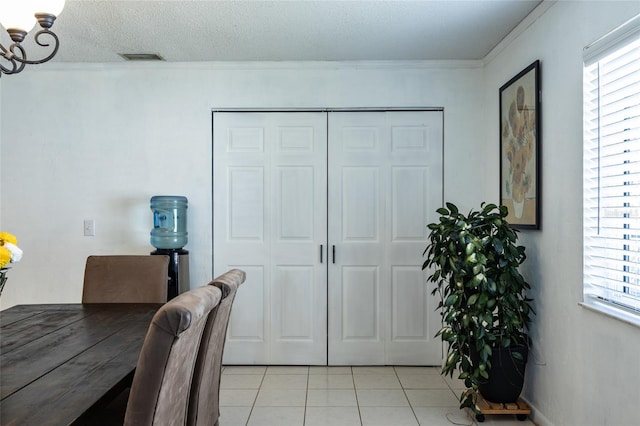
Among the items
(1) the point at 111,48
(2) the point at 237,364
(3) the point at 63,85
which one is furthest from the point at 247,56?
(2) the point at 237,364

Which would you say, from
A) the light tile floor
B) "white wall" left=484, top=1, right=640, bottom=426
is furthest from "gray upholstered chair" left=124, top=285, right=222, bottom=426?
"white wall" left=484, top=1, right=640, bottom=426

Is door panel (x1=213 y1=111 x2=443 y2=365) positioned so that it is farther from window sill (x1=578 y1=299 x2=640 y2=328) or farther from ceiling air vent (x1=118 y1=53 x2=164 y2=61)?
window sill (x1=578 y1=299 x2=640 y2=328)

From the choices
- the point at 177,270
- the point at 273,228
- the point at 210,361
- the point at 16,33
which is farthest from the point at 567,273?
the point at 16,33

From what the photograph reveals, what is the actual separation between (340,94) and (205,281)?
1908 mm

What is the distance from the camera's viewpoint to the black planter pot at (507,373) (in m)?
2.83

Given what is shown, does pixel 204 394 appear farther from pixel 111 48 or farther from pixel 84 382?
pixel 111 48

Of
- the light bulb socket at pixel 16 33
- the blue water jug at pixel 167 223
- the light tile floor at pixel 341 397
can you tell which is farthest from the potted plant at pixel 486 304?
the light bulb socket at pixel 16 33

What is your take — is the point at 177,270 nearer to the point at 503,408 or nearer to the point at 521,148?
the point at 503,408

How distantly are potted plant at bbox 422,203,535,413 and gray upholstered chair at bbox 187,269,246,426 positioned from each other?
1333mm

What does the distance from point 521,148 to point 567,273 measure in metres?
0.93

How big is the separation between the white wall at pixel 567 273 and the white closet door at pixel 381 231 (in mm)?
1041

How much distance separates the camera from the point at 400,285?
13.0ft

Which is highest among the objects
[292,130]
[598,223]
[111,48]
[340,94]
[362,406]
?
[111,48]

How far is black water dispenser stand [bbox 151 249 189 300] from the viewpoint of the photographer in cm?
361
